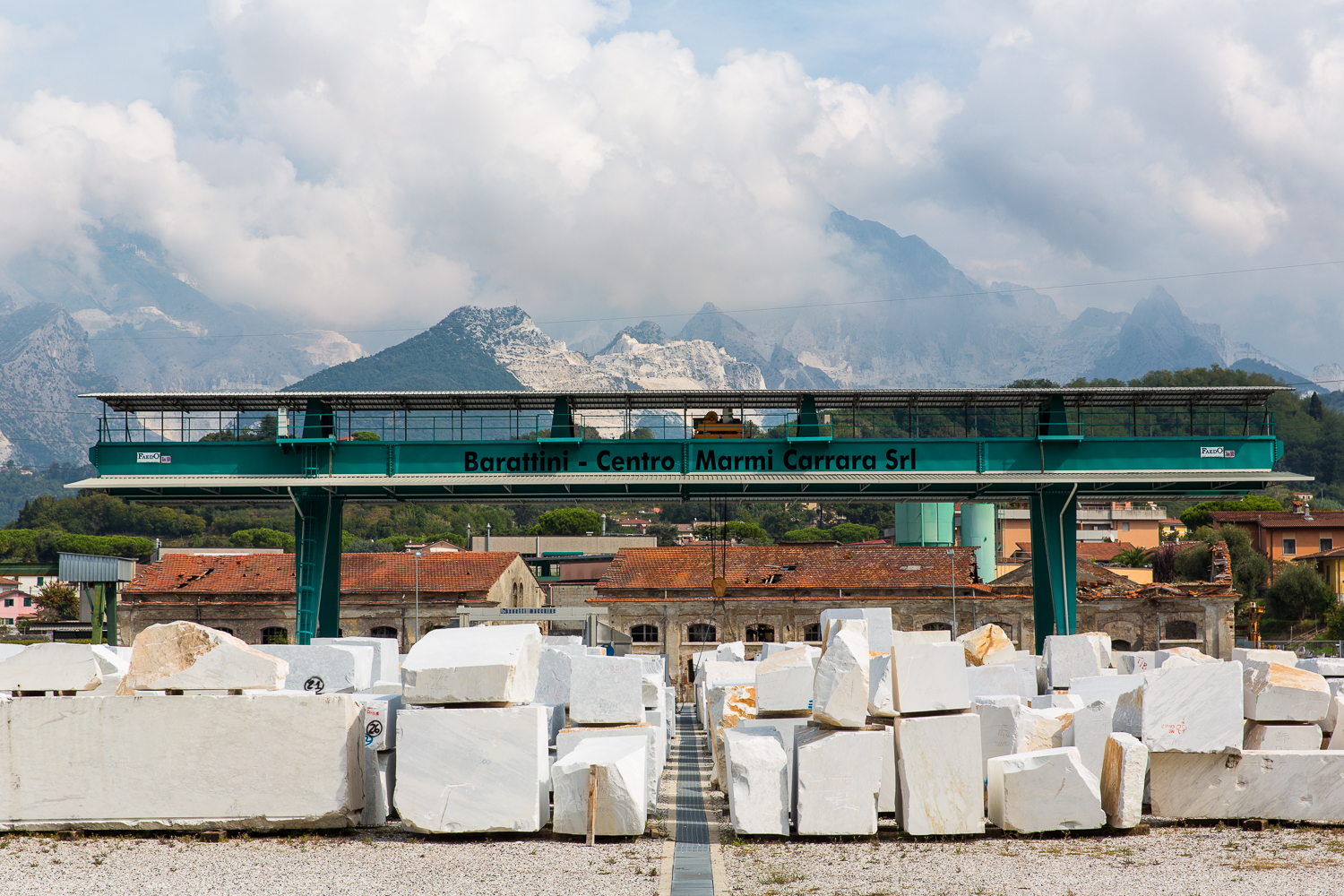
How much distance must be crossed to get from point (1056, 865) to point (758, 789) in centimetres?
265

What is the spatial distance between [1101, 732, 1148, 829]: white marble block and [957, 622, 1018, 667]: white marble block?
802 centimetres

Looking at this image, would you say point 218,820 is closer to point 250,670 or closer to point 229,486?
point 250,670

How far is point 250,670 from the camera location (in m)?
10.3

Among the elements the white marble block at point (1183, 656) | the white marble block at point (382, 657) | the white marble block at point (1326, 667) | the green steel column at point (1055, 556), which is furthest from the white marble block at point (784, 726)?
the green steel column at point (1055, 556)

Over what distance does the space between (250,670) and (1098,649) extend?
1456cm

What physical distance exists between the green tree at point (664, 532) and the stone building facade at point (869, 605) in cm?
6015

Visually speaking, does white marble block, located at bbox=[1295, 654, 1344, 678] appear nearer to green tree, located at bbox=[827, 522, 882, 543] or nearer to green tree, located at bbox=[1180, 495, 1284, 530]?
green tree, located at bbox=[1180, 495, 1284, 530]

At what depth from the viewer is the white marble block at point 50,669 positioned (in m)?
10.7

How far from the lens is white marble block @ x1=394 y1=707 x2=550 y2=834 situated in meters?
9.98

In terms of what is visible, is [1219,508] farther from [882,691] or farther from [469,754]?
[469,754]

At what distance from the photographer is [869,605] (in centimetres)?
4000

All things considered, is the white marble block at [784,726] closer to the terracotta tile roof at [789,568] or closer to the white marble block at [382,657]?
the white marble block at [382,657]

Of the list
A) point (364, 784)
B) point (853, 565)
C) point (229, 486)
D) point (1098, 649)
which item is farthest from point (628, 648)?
point (364, 784)

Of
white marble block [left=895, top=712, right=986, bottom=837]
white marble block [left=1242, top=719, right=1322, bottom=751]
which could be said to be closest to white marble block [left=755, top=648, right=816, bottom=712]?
white marble block [left=895, top=712, right=986, bottom=837]
